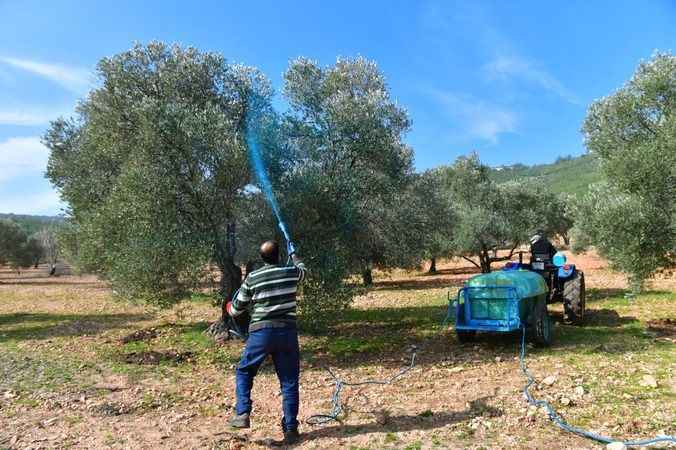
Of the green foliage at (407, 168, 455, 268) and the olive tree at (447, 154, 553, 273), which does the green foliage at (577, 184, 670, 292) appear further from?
the olive tree at (447, 154, 553, 273)

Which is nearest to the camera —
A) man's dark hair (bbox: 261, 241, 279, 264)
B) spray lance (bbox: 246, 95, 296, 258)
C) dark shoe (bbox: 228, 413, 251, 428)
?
dark shoe (bbox: 228, 413, 251, 428)

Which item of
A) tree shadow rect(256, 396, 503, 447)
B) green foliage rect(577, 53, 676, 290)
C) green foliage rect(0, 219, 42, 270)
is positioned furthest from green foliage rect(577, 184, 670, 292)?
green foliage rect(0, 219, 42, 270)

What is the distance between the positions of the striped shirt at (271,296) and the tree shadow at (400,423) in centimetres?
137

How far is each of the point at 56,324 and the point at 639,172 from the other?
727 inches

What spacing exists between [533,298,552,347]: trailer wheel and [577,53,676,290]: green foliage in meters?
2.60

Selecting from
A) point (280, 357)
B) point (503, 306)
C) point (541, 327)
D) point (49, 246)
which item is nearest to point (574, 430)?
point (280, 357)

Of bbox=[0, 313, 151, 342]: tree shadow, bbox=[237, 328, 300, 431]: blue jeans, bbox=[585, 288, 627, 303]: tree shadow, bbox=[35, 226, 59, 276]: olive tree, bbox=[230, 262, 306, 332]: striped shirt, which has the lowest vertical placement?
bbox=[0, 313, 151, 342]: tree shadow

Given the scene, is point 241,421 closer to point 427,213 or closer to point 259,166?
point 259,166

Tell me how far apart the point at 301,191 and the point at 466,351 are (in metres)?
5.05

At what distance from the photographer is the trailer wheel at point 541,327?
33.4 ft

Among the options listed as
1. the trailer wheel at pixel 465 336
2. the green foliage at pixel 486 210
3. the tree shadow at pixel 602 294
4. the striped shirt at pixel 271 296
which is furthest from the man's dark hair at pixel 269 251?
the green foliage at pixel 486 210

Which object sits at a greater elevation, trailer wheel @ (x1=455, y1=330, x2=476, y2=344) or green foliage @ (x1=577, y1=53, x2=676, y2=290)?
green foliage @ (x1=577, y1=53, x2=676, y2=290)

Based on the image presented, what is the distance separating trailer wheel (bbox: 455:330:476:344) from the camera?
10910 mm

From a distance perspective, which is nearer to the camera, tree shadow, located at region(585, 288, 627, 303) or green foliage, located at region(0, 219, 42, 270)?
tree shadow, located at region(585, 288, 627, 303)
